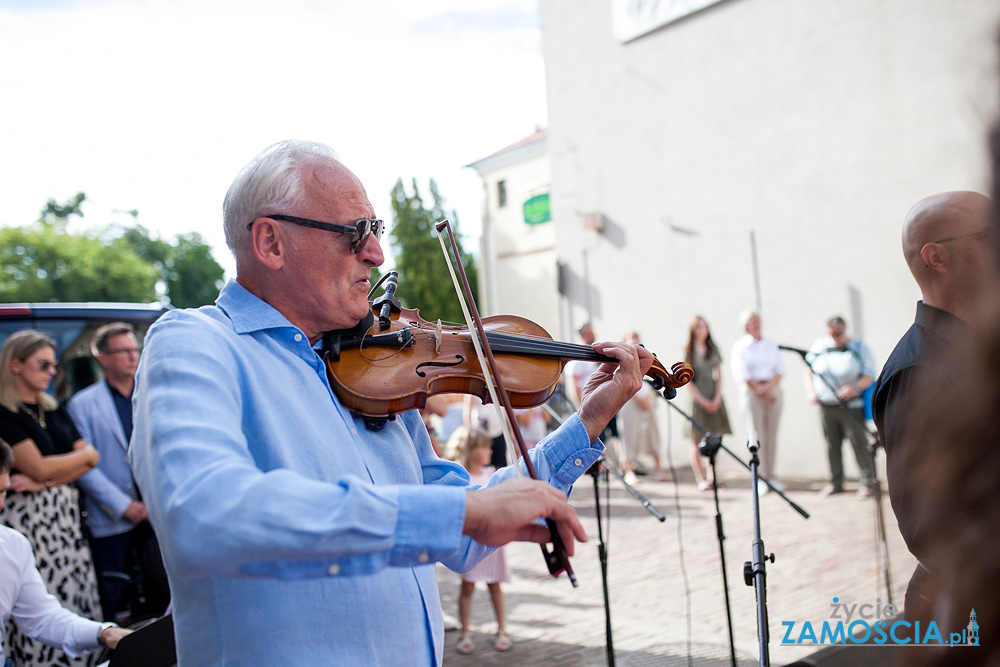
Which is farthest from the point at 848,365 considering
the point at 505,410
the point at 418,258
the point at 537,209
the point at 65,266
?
the point at 65,266

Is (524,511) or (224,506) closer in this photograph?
(224,506)

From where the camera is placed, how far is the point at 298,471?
1.55 meters

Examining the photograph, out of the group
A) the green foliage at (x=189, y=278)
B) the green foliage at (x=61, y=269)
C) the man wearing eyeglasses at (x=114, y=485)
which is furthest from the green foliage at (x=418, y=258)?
the man wearing eyeglasses at (x=114, y=485)

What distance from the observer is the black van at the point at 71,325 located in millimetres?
5410

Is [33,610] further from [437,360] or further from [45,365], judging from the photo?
[437,360]

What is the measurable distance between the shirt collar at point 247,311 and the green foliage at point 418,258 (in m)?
33.8

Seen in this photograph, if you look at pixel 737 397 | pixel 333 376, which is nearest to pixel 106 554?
pixel 333 376

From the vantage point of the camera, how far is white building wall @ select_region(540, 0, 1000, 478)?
359 inches

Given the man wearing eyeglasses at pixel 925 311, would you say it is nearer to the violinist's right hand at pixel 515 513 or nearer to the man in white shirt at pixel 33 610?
the violinist's right hand at pixel 515 513

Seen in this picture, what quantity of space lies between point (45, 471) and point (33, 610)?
1.19 metres

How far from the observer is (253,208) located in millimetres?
1756

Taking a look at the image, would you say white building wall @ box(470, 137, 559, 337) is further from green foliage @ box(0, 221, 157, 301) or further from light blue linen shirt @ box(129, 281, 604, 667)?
green foliage @ box(0, 221, 157, 301)

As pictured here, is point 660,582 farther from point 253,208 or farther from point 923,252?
point 253,208

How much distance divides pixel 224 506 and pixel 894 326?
9.51 meters
